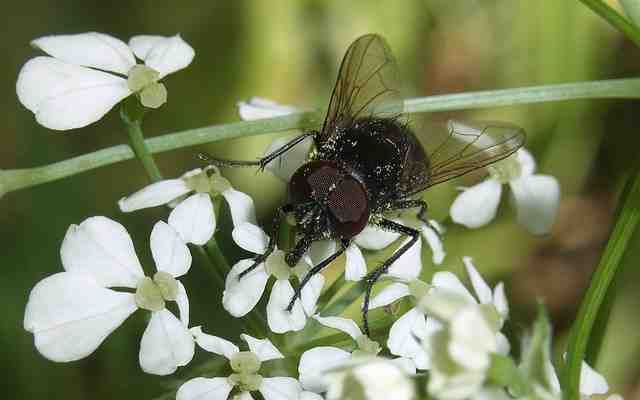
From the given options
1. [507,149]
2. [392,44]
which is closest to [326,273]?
[392,44]

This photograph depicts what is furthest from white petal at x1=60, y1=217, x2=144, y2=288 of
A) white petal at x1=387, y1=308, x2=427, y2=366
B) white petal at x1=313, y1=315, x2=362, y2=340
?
white petal at x1=387, y1=308, x2=427, y2=366

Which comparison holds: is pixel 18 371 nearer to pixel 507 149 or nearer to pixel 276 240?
pixel 276 240

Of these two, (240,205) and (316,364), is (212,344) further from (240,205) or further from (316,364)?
(240,205)

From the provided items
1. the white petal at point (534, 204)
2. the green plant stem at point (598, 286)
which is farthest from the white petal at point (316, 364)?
the white petal at point (534, 204)

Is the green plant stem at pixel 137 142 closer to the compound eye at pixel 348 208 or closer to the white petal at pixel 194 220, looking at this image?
the white petal at pixel 194 220

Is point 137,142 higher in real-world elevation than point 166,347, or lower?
higher

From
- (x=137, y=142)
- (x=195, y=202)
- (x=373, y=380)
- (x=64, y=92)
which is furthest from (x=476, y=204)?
(x=373, y=380)
